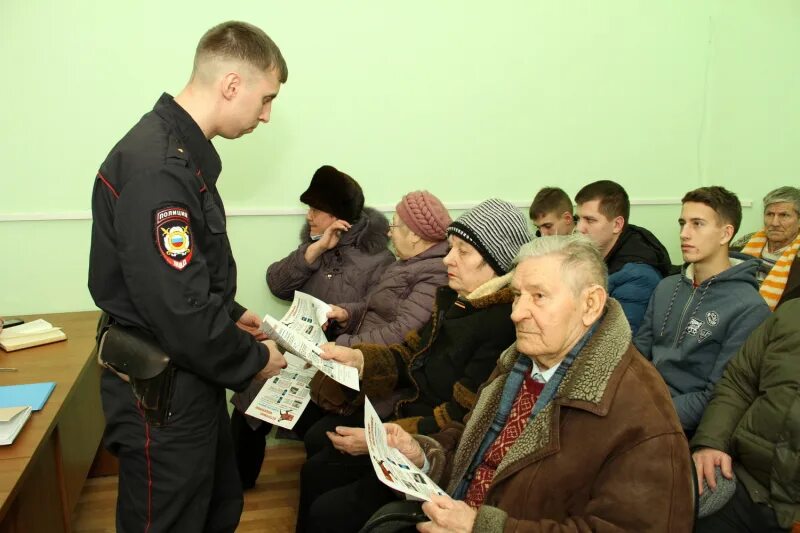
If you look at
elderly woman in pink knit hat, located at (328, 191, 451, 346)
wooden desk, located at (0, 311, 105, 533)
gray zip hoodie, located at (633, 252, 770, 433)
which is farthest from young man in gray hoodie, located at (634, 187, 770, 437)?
wooden desk, located at (0, 311, 105, 533)

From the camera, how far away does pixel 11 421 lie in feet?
5.22

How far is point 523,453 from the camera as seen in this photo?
51.8 inches

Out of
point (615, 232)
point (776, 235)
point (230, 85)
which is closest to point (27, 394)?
point (230, 85)

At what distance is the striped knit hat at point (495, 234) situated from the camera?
6.64 ft

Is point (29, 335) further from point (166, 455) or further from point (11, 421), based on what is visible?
point (166, 455)

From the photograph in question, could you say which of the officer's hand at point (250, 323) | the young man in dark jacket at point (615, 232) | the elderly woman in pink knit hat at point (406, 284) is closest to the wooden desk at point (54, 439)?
the officer's hand at point (250, 323)

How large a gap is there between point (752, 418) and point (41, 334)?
8.25ft

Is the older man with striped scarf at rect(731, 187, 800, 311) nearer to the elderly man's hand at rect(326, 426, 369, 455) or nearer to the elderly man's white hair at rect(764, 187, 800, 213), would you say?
the elderly man's white hair at rect(764, 187, 800, 213)

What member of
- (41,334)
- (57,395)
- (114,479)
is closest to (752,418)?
(57,395)

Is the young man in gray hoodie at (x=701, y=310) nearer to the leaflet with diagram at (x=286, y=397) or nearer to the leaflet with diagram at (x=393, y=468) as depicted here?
the leaflet with diagram at (x=393, y=468)

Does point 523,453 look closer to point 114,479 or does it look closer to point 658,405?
point 658,405

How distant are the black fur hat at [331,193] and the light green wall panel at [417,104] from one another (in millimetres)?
236

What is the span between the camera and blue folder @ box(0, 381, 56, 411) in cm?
175

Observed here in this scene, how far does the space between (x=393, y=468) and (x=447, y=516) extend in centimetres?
18
